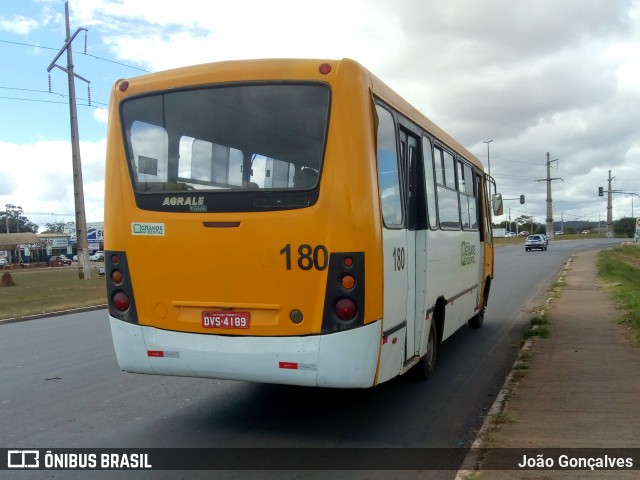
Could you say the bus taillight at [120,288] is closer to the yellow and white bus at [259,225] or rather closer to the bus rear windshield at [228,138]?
the yellow and white bus at [259,225]

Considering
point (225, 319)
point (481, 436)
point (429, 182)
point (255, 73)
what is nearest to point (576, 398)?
point (481, 436)

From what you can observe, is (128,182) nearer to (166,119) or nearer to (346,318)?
(166,119)

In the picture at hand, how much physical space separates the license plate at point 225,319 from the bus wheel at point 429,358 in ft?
9.49

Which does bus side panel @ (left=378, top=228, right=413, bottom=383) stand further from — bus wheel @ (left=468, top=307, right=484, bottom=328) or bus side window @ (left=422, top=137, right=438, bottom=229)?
bus wheel @ (left=468, top=307, right=484, bottom=328)

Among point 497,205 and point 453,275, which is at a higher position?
point 497,205

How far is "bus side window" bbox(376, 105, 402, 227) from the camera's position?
5484mm

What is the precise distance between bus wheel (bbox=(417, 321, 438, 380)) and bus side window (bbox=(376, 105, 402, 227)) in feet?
6.94

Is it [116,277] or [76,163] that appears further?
[76,163]

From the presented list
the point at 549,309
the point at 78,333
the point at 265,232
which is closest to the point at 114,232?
the point at 265,232

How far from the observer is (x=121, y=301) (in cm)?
568

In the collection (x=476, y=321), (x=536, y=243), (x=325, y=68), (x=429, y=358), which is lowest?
(x=476, y=321)

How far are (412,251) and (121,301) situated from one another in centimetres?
290

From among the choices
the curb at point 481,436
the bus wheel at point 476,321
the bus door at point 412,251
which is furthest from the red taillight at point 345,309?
the bus wheel at point 476,321

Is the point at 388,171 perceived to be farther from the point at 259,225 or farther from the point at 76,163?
the point at 76,163
